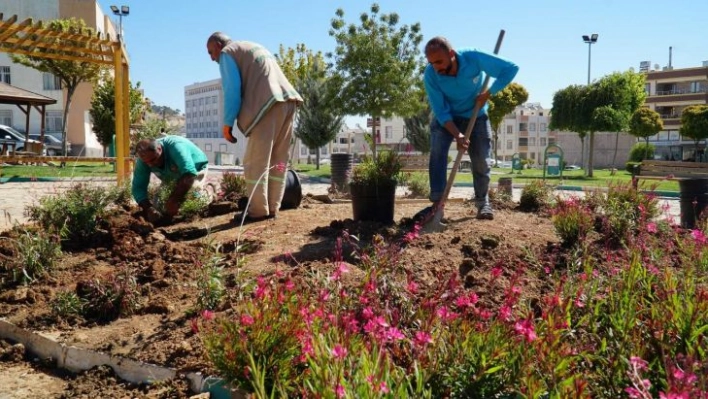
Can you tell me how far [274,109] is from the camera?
5.33 meters

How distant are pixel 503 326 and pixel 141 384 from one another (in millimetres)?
1582

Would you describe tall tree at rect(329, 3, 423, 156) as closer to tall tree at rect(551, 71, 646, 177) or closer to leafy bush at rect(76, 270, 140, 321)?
tall tree at rect(551, 71, 646, 177)

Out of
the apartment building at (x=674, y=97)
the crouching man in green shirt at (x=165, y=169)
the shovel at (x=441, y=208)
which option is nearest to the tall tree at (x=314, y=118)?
the crouching man in green shirt at (x=165, y=169)

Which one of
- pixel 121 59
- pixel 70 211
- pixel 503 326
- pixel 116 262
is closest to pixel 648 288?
pixel 503 326

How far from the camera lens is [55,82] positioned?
4041 cm

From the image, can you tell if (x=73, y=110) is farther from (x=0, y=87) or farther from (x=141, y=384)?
(x=141, y=384)

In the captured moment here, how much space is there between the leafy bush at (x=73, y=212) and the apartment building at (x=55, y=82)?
35.7 m

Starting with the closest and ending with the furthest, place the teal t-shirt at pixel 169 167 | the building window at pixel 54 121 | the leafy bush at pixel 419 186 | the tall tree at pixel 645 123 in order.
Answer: the teal t-shirt at pixel 169 167 → the leafy bush at pixel 419 186 → the tall tree at pixel 645 123 → the building window at pixel 54 121

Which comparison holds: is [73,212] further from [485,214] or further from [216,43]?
[485,214]

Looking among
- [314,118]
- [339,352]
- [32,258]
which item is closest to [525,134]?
[314,118]

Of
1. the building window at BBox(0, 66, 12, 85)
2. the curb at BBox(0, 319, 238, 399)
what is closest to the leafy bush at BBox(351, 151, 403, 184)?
the curb at BBox(0, 319, 238, 399)

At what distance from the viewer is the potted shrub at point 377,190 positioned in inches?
191

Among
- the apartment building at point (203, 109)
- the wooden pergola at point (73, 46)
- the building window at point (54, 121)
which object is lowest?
the wooden pergola at point (73, 46)

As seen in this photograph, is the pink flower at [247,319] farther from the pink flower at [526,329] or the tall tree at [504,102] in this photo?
the tall tree at [504,102]
